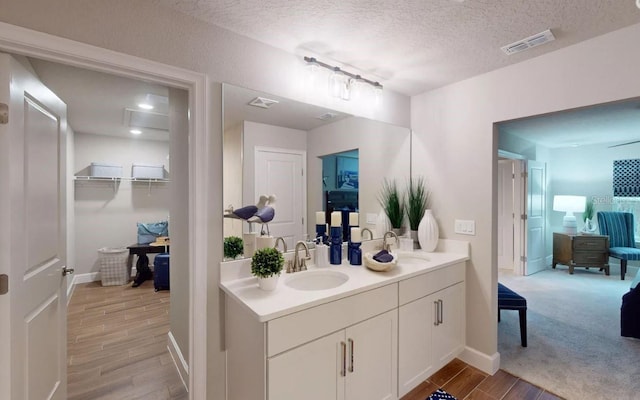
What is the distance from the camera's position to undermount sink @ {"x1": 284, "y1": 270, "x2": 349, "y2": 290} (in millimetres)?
1801

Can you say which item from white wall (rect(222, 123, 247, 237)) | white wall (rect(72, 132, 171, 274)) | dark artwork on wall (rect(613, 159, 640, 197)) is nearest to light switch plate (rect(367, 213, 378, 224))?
white wall (rect(222, 123, 247, 237))

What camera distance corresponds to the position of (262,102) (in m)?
1.87

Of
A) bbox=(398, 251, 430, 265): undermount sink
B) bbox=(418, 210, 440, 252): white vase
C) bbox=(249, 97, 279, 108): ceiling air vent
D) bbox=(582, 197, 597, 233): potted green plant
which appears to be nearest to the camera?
bbox=(249, 97, 279, 108): ceiling air vent

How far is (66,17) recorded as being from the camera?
128 centimetres

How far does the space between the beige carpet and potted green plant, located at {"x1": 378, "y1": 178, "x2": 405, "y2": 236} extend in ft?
4.70

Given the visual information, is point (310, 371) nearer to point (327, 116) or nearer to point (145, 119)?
point (327, 116)

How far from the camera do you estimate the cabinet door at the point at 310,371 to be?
128 centimetres

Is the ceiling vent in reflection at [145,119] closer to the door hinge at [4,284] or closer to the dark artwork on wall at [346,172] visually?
the dark artwork on wall at [346,172]

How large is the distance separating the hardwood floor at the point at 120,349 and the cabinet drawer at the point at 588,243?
6.35m

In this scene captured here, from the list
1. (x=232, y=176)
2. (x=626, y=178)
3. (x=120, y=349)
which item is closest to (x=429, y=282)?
(x=232, y=176)

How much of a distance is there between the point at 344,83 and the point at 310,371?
1.95m

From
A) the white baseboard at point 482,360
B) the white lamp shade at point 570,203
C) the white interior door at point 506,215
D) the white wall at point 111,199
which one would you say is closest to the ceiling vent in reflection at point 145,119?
the white wall at point 111,199

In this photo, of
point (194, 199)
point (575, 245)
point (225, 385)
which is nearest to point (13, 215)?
point (194, 199)

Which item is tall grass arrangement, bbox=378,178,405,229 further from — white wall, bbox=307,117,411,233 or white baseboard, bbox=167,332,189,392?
white baseboard, bbox=167,332,189,392
